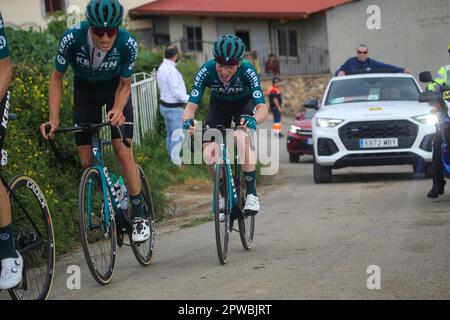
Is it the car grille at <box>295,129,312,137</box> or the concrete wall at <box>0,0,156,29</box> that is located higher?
the concrete wall at <box>0,0,156,29</box>

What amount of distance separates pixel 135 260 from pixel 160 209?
11.7 ft

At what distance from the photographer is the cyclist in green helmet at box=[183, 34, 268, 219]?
31.4ft

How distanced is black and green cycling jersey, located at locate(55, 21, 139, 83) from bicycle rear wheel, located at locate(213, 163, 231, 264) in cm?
130

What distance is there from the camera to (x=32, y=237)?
7355 millimetres

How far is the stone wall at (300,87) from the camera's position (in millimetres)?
45156

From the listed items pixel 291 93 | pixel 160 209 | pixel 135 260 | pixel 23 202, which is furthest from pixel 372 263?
pixel 291 93

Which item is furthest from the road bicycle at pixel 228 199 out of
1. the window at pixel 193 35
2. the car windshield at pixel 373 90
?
the window at pixel 193 35

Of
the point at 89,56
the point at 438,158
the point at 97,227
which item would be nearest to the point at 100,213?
the point at 97,227

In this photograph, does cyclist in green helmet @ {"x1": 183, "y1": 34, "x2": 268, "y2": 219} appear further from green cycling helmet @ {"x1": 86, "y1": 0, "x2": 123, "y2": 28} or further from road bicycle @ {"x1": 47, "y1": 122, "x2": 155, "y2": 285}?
green cycling helmet @ {"x1": 86, "y1": 0, "x2": 123, "y2": 28}

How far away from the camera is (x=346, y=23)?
149 feet

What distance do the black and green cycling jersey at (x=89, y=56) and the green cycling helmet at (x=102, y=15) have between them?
23cm

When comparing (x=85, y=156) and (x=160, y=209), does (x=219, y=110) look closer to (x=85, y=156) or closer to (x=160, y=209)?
(x=85, y=156)

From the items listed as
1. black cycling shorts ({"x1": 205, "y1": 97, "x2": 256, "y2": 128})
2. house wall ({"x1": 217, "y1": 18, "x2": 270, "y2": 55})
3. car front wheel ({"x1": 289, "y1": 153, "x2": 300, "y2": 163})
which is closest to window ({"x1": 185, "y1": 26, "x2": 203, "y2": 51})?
house wall ({"x1": 217, "y1": 18, "x2": 270, "y2": 55})

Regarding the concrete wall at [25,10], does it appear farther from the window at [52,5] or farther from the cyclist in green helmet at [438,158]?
the cyclist in green helmet at [438,158]
